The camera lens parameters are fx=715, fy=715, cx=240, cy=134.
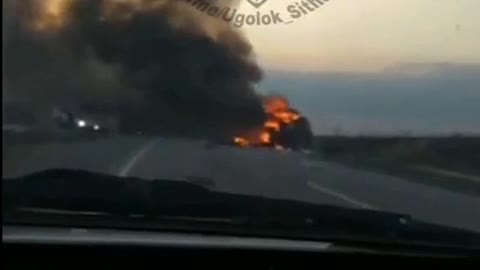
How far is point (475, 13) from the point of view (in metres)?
1.61

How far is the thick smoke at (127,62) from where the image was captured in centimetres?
157

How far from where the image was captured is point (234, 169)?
160 cm

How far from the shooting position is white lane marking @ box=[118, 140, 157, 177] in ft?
5.19

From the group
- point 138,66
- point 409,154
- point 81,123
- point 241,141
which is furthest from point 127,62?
point 409,154

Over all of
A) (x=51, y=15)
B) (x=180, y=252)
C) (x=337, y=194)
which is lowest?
(x=180, y=252)

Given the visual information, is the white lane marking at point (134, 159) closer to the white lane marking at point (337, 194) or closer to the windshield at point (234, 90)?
the windshield at point (234, 90)

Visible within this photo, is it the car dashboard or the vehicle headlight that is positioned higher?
the vehicle headlight

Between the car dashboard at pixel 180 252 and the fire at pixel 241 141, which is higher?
the fire at pixel 241 141

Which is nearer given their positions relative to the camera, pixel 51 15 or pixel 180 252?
pixel 51 15

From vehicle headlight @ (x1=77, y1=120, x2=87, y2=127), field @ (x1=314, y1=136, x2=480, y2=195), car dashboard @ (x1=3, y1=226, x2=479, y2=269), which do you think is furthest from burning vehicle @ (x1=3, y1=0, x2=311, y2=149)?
car dashboard @ (x1=3, y1=226, x2=479, y2=269)

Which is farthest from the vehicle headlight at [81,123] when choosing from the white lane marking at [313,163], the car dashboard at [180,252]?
the white lane marking at [313,163]

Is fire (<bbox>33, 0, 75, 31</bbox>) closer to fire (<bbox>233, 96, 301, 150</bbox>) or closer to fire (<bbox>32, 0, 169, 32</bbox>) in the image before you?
fire (<bbox>32, 0, 169, 32</bbox>)

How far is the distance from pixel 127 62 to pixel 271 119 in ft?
1.13

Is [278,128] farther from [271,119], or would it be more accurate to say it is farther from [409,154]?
[409,154]
